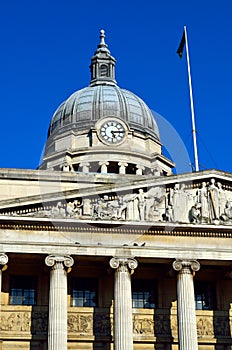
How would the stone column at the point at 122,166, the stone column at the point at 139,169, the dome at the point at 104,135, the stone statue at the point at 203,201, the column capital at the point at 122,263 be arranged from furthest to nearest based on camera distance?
the dome at the point at 104,135
the stone column at the point at 139,169
the stone column at the point at 122,166
the stone statue at the point at 203,201
the column capital at the point at 122,263

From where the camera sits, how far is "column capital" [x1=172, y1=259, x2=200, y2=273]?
37.8 meters

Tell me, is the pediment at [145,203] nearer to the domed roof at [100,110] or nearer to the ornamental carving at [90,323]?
the ornamental carving at [90,323]

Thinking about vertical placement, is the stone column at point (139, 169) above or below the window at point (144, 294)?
above

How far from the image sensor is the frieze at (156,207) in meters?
37.7

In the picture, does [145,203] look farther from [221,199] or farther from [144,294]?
[144,294]

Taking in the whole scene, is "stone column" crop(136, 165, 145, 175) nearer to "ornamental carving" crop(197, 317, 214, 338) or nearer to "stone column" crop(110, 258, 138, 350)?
"ornamental carving" crop(197, 317, 214, 338)

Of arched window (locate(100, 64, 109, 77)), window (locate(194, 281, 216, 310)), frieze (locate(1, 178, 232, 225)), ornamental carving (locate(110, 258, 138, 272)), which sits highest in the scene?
arched window (locate(100, 64, 109, 77))

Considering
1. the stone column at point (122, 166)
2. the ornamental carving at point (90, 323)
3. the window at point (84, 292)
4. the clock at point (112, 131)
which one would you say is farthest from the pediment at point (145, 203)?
the clock at point (112, 131)

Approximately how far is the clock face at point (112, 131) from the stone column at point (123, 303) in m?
27.9

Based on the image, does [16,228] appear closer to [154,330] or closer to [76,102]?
[154,330]

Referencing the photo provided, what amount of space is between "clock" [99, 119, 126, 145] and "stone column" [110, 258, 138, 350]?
27.9m

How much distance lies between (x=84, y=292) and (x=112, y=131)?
2646cm

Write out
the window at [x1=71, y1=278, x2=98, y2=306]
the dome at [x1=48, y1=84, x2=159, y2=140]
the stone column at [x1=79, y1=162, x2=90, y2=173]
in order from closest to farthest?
the window at [x1=71, y1=278, x2=98, y2=306]
the stone column at [x1=79, y1=162, x2=90, y2=173]
the dome at [x1=48, y1=84, x2=159, y2=140]

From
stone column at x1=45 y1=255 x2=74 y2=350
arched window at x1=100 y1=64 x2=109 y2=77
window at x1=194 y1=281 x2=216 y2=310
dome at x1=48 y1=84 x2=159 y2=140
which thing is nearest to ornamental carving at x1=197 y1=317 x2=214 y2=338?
window at x1=194 y1=281 x2=216 y2=310
